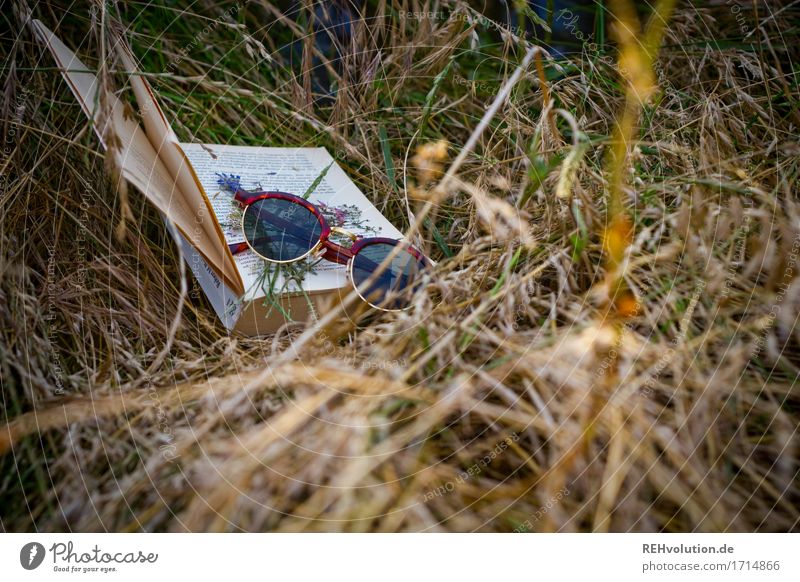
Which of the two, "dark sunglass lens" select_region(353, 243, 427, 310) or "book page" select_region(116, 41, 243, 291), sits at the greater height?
"book page" select_region(116, 41, 243, 291)

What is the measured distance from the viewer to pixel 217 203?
849mm

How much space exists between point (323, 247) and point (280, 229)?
0.07 metres

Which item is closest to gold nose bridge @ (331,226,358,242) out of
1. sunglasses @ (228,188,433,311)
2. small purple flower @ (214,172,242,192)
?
sunglasses @ (228,188,433,311)

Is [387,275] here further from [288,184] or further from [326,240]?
[288,184]

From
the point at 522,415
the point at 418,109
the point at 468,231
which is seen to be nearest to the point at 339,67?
the point at 418,109

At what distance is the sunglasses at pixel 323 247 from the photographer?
754mm

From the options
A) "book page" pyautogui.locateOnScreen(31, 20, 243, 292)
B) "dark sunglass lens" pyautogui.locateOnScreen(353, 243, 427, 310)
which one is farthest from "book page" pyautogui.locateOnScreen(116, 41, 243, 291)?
"dark sunglass lens" pyautogui.locateOnScreen(353, 243, 427, 310)

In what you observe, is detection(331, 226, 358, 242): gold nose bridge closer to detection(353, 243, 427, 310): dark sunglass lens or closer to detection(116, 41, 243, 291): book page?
detection(353, 243, 427, 310): dark sunglass lens

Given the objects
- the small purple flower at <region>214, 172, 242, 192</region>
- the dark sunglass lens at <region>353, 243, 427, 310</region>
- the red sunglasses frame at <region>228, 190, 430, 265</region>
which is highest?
the small purple flower at <region>214, 172, 242, 192</region>

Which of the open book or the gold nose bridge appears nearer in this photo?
the open book

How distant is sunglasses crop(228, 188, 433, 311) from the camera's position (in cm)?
75

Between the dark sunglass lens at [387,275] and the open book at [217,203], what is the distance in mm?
36

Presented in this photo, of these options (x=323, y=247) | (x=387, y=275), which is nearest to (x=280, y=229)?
(x=323, y=247)

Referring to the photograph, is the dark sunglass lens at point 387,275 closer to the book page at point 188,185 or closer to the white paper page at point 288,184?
the white paper page at point 288,184
